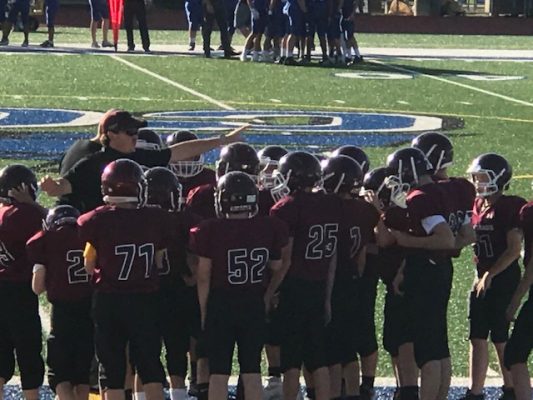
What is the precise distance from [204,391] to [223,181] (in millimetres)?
1152

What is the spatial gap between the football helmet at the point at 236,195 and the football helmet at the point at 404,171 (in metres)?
0.87

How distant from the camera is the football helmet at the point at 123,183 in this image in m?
6.32

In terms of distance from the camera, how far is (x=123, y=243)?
6.27 m

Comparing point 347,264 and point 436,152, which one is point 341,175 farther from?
point 436,152

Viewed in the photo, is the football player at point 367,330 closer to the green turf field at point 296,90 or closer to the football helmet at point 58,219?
the football helmet at point 58,219

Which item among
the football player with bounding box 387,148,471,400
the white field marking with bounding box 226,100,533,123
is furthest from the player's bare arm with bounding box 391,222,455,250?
the white field marking with bounding box 226,100,533,123

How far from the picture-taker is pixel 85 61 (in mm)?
25047

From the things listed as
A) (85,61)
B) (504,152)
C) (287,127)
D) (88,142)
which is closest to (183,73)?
(85,61)

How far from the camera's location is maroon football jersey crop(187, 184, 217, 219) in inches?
280

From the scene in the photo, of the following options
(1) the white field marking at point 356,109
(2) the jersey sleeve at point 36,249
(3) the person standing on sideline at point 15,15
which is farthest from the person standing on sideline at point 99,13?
(2) the jersey sleeve at point 36,249

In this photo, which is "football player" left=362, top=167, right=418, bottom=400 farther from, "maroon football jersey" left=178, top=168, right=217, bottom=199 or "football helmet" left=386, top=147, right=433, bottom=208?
"maroon football jersey" left=178, top=168, right=217, bottom=199

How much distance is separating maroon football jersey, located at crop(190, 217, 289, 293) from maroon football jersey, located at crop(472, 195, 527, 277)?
1261mm

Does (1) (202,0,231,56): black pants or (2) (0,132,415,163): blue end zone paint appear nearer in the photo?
(2) (0,132,415,163): blue end zone paint

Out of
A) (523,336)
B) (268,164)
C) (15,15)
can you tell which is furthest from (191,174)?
(15,15)
